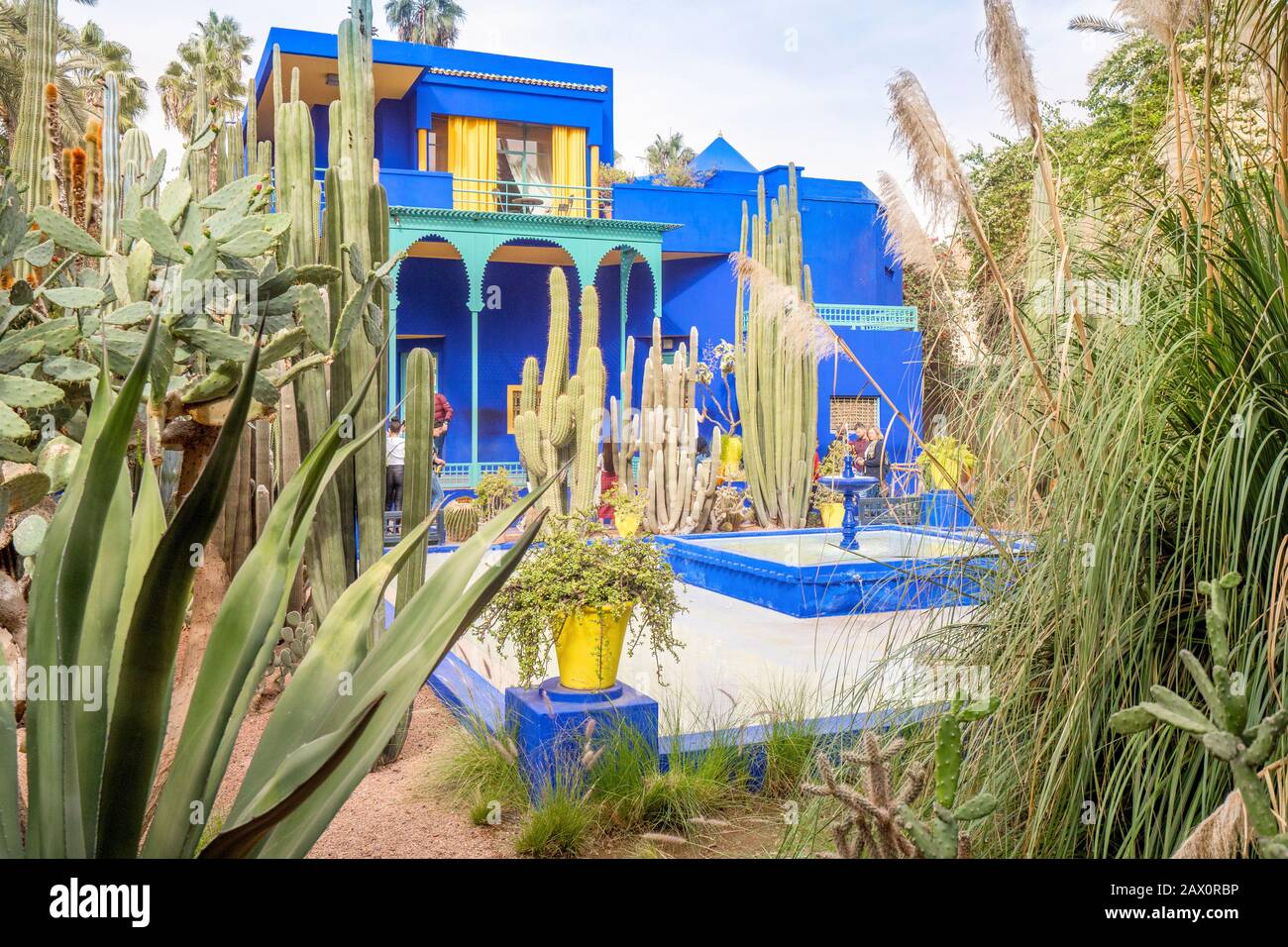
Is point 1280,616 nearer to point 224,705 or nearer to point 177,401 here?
point 224,705

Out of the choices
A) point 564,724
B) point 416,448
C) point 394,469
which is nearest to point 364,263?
point 416,448

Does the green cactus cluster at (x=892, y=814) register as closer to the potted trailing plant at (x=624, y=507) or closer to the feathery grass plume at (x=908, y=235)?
the feathery grass plume at (x=908, y=235)

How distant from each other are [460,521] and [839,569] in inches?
224

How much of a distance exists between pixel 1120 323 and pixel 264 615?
2.25 m

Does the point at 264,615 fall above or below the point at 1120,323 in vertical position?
below

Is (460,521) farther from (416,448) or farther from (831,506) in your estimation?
(416,448)

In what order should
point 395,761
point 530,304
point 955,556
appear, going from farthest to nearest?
point 530,304, point 395,761, point 955,556

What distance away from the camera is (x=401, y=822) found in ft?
12.4

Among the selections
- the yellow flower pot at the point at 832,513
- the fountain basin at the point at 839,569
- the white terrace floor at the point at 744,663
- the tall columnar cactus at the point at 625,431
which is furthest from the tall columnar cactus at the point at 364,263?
the yellow flower pot at the point at 832,513

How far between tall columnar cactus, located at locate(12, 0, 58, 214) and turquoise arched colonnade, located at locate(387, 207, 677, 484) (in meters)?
10.2

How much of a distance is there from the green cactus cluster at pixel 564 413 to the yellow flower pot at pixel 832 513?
334cm

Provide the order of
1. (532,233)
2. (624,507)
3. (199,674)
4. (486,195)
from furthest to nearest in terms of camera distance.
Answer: (486,195), (532,233), (624,507), (199,674)
